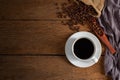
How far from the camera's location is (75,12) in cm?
101

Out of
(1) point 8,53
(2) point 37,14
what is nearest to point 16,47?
(1) point 8,53

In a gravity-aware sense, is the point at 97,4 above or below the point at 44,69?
above

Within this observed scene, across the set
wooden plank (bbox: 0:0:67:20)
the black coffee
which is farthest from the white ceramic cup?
wooden plank (bbox: 0:0:67:20)

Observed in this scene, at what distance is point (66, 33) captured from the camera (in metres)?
1.00

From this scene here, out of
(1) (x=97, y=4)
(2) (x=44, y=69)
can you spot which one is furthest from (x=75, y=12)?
(2) (x=44, y=69)

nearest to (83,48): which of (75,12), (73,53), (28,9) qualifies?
(73,53)

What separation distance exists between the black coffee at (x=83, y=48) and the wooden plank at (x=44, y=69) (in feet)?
0.19

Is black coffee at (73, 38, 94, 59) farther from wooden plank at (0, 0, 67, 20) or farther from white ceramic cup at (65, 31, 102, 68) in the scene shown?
wooden plank at (0, 0, 67, 20)

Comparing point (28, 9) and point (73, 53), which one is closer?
point (73, 53)

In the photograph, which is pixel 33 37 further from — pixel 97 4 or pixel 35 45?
pixel 97 4

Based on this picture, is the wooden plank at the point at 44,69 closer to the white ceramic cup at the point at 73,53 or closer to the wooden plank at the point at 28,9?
the white ceramic cup at the point at 73,53

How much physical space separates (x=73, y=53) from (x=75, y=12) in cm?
16

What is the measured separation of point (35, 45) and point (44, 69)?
0.28 feet

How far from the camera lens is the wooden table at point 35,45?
97cm
